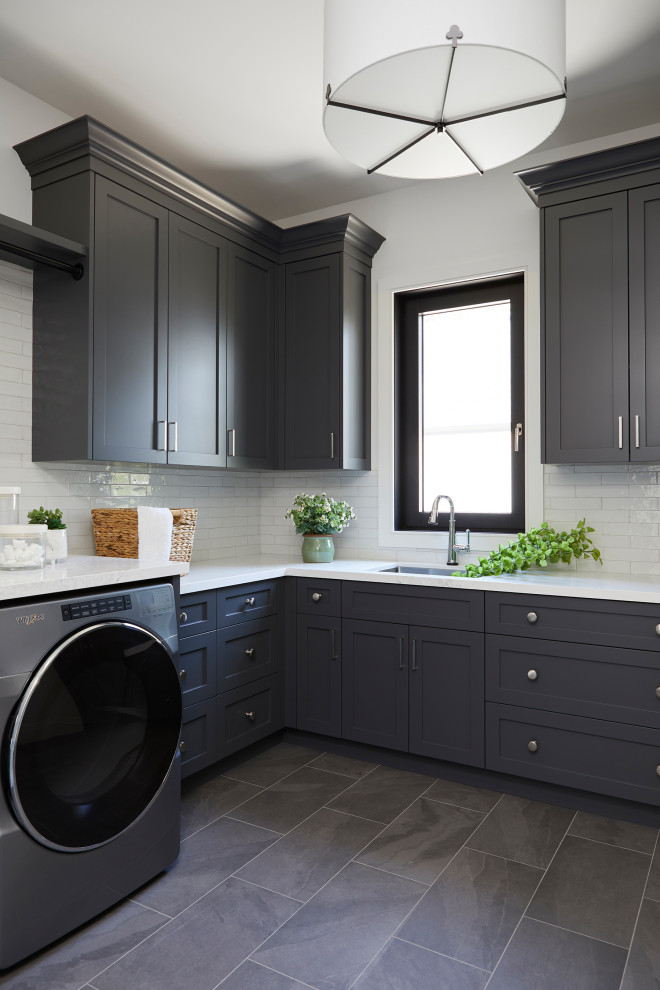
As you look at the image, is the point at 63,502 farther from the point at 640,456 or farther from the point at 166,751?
the point at 640,456

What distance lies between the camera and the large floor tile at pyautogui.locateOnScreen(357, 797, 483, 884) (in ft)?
7.32

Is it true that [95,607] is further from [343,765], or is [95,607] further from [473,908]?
[343,765]

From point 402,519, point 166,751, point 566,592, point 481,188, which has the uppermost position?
point 481,188

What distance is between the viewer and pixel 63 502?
2914mm

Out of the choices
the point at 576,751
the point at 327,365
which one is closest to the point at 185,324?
the point at 327,365

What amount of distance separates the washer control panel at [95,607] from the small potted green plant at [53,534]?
1.51 ft

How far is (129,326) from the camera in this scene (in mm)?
2807

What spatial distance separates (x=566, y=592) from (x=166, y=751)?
5.06 feet

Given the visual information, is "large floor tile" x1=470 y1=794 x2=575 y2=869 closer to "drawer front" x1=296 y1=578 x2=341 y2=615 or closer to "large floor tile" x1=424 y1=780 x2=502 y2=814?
"large floor tile" x1=424 y1=780 x2=502 y2=814

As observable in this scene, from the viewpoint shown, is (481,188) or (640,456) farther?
(481,188)

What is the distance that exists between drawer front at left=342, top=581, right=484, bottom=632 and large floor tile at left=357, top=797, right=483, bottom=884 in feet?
2.32

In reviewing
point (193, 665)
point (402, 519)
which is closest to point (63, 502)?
point (193, 665)

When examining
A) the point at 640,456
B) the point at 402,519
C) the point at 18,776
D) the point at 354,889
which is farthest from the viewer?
the point at 402,519

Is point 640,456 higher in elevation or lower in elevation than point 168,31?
lower
